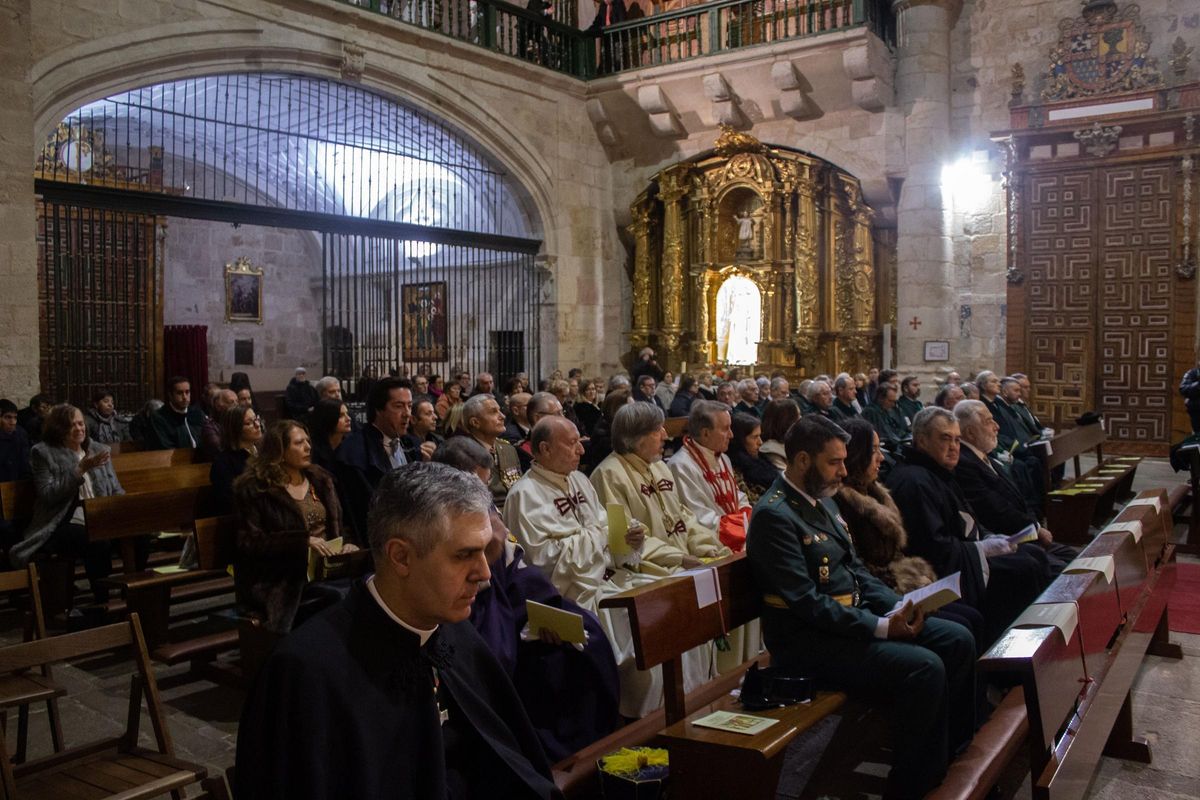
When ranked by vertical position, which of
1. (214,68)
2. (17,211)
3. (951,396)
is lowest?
(951,396)

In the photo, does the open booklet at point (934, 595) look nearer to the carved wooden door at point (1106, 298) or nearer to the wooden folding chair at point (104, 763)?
the wooden folding chair at point (104, 763)

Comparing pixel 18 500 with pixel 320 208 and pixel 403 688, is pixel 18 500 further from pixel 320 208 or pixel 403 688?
pixel 320 208

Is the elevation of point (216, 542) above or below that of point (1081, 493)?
above

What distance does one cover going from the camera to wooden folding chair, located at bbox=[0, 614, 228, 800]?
8.59 ft

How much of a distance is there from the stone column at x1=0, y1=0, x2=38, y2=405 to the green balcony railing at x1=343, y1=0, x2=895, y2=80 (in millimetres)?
4405

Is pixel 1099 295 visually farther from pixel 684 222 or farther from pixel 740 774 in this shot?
pixel 740 774

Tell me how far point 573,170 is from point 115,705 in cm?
1232

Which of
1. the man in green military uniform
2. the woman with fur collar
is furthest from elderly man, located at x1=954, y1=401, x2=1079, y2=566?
the man in green military uniform

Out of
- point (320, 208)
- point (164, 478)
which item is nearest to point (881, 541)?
point (164, 478)

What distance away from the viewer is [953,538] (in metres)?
4.40

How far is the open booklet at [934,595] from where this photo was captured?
10.8 feet

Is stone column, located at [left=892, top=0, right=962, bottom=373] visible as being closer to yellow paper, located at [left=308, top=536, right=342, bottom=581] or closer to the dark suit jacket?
the dark suit jacket

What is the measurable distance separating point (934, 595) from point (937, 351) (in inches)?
421

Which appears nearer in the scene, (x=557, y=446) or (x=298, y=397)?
(x=557, y=446)
